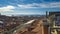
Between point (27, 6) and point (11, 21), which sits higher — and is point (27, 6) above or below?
above

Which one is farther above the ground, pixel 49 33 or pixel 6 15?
pixel 6 15

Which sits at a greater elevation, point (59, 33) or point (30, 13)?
point (30, 13)

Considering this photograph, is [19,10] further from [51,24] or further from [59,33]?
[59,33]

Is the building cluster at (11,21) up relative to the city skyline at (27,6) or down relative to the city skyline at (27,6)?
down

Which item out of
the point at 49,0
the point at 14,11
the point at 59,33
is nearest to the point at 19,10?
the point at 14,11

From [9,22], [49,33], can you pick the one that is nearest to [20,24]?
[9,22]

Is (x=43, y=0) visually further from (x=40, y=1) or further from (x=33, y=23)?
(x=33, y=23)

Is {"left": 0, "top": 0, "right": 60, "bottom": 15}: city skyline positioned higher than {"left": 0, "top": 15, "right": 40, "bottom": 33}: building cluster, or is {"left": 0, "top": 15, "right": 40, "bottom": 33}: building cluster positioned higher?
{"left": 0, "top": 0, "right": 60, "bottom": 15}: city skyline

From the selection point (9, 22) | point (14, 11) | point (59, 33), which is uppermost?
point (14, 11)
